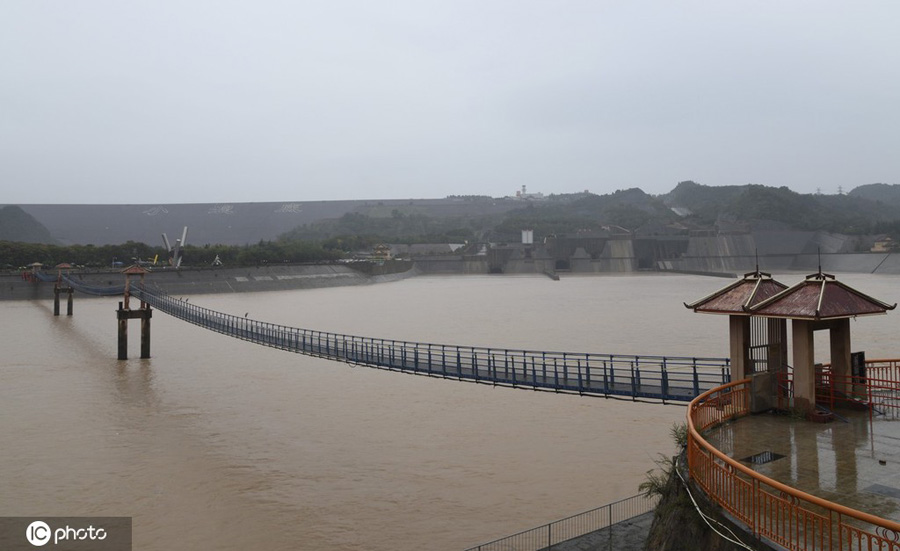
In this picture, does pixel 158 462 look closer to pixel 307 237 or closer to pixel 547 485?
pixel 547 485

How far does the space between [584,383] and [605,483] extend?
2142mm

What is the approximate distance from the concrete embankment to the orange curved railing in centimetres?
6601

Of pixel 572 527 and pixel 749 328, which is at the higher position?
pixel 749 328

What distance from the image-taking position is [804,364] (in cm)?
1009

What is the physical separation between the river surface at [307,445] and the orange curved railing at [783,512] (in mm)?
6253

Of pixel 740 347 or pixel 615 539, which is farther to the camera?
pixel 615 539

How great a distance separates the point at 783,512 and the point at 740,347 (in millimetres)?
5144

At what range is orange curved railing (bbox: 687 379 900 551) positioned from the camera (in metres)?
5.54

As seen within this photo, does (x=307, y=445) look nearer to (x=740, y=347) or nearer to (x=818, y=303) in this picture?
(x=740, y=347)

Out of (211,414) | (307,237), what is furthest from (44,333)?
(307,237)

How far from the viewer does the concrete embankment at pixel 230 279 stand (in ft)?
208

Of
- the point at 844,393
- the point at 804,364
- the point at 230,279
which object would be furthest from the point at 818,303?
the point at 230,279

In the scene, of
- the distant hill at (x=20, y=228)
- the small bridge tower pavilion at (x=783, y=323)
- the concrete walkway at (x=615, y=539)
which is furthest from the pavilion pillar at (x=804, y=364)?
the distant hill at (x=20, y=228)

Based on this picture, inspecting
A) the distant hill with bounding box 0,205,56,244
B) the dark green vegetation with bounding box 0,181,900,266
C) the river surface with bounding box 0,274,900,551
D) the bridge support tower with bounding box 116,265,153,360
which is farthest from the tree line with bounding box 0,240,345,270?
the distant hill with bounding box 0,205,56,244
